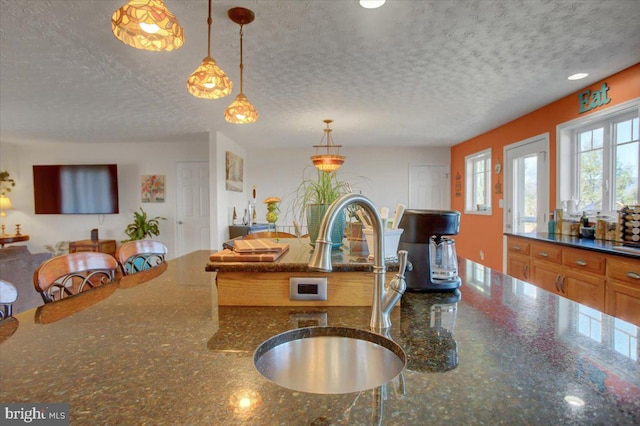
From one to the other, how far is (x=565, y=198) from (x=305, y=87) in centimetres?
297

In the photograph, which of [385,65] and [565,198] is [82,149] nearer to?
[385,65]

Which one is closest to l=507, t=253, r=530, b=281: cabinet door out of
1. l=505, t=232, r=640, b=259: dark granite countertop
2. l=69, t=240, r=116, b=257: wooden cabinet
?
l=505, t=232, r=640, b=259: dark granite countertop

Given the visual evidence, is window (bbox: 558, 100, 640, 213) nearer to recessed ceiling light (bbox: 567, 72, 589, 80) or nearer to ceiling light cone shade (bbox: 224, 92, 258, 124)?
recessed ceiling light (bbox: 567, 72, 589, 80)

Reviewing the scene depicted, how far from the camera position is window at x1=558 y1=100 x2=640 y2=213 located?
280cm

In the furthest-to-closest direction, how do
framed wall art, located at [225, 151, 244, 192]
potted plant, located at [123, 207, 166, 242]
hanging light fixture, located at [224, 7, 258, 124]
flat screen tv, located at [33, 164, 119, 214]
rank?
flat screen tv, located at [33, 164, 119, 214]
potted plant, located at [123, 207, 166, 242]
framed wall art, located at [225, 151, 244, 192]
hanging light fixture, located at [224, 7, 258, 124]

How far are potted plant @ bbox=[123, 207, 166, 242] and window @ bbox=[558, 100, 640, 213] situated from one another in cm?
604

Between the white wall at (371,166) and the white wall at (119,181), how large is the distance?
1.41m

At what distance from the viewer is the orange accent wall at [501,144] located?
284 centimetres

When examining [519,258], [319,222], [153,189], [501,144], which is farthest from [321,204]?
[153,189]

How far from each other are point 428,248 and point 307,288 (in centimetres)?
45

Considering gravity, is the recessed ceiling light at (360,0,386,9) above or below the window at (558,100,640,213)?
above

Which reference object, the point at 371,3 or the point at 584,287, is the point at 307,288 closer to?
the point at 371,3

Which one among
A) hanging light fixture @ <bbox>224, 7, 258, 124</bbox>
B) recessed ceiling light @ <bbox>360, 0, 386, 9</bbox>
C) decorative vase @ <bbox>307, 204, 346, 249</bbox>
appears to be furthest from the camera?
hanging light fixture @ <bbox>224, 7, 258, 124</bbox>

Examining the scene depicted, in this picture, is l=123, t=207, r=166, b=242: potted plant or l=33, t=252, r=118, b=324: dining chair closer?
l=33, t=252, r=118, b=324: dining chair
